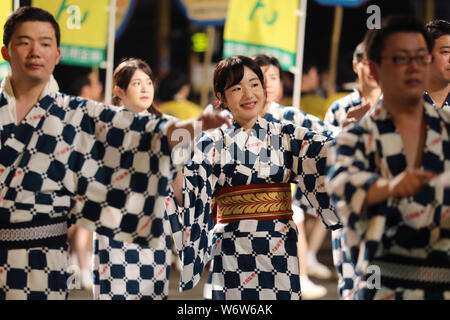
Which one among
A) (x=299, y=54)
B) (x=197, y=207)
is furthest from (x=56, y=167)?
(x=299, y=54)

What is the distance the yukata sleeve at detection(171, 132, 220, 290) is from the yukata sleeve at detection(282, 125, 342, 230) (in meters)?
0.47

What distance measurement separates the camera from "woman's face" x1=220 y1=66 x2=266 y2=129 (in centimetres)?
508

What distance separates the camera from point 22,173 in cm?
406

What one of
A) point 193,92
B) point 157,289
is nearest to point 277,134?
point 157,289

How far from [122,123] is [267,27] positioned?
13.9ft

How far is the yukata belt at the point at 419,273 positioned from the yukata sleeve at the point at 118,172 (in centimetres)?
127

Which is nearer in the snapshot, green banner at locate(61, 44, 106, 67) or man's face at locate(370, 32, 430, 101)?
man's face at locate(370, 32, 430, 101)

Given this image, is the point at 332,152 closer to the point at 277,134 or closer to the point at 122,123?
the point at 122,123

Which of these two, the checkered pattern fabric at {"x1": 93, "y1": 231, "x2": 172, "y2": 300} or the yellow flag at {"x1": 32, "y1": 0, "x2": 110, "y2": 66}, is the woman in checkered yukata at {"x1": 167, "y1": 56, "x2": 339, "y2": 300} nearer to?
the checkered pattern fabric at {"x1": 93, "y1": 231, "x2": 172, "y2": 300}

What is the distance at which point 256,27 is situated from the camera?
26.7 feet

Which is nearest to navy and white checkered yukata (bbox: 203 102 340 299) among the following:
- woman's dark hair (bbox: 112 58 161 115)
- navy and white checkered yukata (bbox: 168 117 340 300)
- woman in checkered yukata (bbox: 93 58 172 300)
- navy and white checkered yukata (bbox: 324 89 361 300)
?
navy and white checkered yukata (bbox: 324 89 361 300)

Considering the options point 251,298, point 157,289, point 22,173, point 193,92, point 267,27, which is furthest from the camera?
point 193,92

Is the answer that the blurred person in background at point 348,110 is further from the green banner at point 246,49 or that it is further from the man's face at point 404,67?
the green banner at point 246,49

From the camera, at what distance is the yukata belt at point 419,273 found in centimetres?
344
